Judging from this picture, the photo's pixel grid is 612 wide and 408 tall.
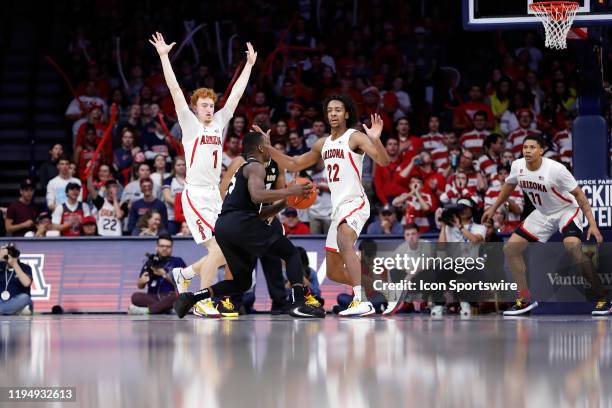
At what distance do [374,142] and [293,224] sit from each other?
209 inches

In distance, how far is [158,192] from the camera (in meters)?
17.7

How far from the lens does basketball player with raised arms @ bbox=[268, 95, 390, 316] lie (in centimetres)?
1190

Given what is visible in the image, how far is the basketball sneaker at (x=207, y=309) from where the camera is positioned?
40.8 feet

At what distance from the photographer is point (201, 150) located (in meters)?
12.5

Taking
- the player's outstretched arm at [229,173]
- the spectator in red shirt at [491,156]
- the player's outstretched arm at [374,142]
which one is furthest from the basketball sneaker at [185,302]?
the spectator in red shirt at [491,156]

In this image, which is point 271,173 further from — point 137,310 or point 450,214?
point 137,310

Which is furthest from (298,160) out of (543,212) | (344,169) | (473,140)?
(473,140)

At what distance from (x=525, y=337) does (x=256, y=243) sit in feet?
10.2

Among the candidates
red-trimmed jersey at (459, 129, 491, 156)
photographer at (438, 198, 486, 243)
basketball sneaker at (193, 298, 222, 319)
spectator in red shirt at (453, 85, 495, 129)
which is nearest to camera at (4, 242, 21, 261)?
basketball sneaker at (193, 298, 222, 319)

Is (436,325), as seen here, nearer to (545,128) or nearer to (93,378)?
(93,378)

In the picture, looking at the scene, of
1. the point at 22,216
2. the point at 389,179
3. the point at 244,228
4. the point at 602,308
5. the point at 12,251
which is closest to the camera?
the point at 244,228

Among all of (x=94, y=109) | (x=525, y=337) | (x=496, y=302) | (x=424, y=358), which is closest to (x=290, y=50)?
(x=94, y=109)

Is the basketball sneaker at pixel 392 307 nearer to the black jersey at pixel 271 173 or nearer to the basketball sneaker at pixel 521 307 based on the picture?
the basketball sneaker at pixel 521 307

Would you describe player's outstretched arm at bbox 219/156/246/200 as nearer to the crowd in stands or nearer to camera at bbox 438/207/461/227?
camera at bbox 438/207/461/227
